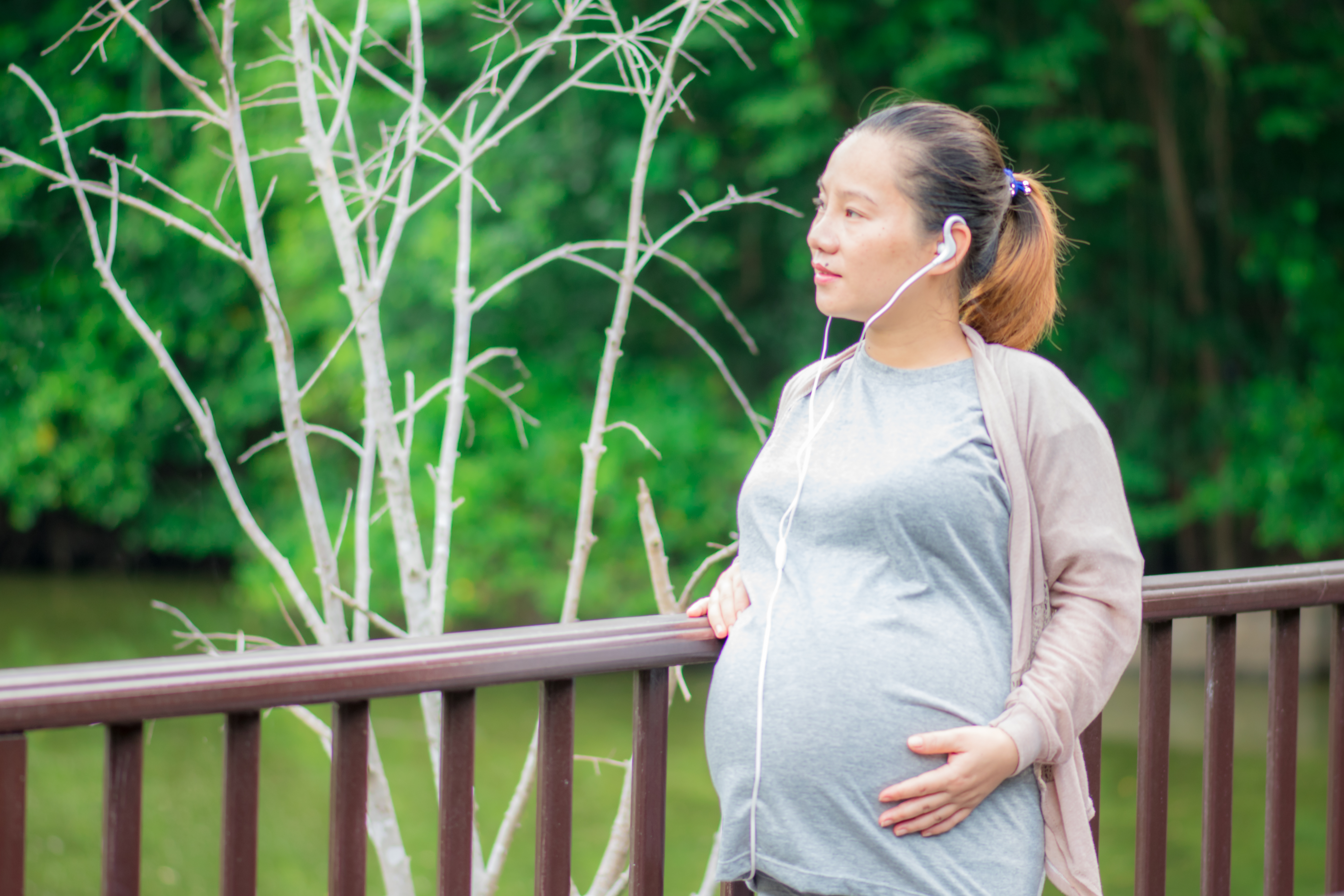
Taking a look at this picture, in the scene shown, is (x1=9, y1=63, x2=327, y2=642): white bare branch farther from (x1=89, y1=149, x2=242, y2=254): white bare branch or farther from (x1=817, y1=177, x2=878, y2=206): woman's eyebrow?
(x1=817, y1=177, x2=878, y2=206): woman's eyebrow

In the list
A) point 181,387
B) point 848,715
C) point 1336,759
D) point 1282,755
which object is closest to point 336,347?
point 181,387

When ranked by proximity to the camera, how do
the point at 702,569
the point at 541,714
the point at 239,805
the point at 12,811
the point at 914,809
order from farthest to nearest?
1. the point at 702,569
2. the point at 541,714
3. the point at 914,809
4. the point at 239,805
5. the point at 12,811

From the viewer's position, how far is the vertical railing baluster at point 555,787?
1.29 metres

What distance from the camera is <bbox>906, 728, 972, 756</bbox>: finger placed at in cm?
120

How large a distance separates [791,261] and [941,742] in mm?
6352

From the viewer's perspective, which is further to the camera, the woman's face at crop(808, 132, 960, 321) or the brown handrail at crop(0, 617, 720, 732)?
the woman's face at crop(808, 132, 960, 321)

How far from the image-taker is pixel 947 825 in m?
1.22

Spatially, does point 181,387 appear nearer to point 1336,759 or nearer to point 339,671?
point 339,671

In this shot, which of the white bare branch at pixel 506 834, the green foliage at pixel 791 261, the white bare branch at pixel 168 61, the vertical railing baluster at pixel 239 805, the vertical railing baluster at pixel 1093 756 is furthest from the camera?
the green foliage at pixel 791 261

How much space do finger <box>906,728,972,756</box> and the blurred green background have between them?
16.1 ft

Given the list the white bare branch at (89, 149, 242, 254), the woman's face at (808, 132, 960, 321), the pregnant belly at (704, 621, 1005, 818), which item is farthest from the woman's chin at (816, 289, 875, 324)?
the white bare branch at (89, 149, 242, 254)

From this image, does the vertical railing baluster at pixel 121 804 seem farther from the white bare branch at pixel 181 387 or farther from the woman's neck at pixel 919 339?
the woman's neck at pixel 919 339

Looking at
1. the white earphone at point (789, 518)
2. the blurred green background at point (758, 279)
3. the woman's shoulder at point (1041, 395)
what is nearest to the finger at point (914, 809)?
the white earphone at point (789, 518)

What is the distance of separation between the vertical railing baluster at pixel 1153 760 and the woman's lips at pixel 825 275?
63 centimetres
